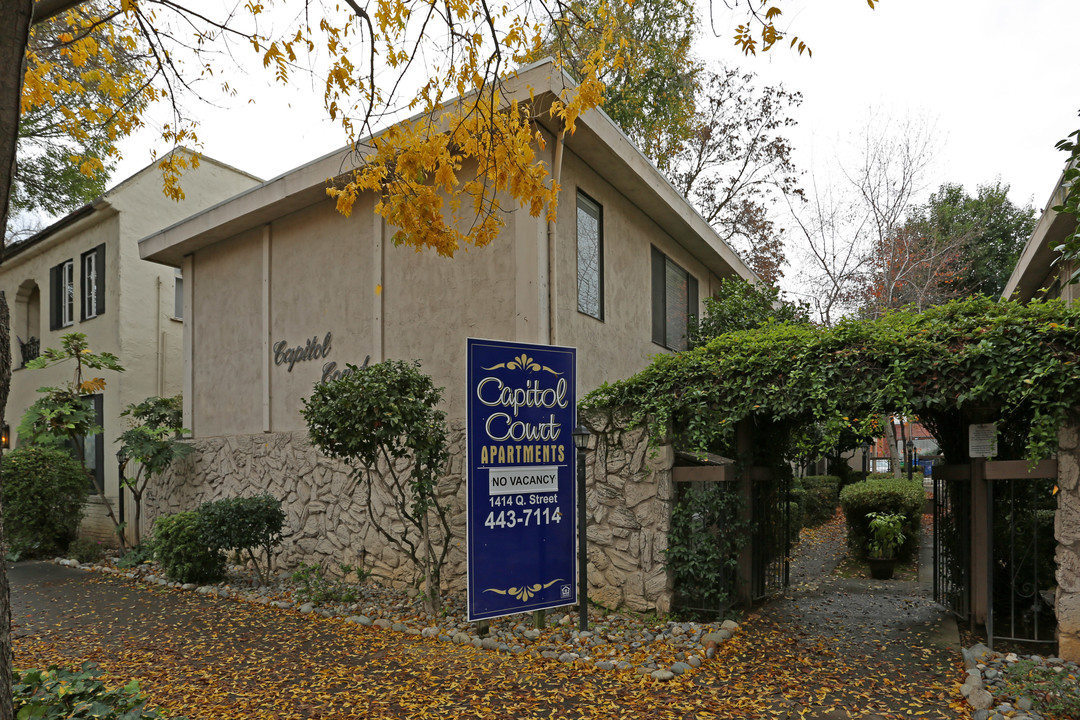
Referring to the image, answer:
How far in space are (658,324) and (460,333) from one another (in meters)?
3.91

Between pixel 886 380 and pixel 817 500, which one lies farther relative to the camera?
pixel 817 500

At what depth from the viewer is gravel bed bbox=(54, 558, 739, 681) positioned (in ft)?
19.3

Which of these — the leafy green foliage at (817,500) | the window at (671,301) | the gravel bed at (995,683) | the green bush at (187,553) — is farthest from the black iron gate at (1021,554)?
the green bush at (187,553)

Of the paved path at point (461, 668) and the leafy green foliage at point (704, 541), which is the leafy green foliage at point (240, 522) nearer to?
the paved path at point (461, 668)

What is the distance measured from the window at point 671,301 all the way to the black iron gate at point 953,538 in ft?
15.3

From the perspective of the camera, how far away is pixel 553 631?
6.70 metres

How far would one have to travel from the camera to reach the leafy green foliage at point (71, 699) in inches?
144

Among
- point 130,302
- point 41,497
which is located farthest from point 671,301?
point 41,497

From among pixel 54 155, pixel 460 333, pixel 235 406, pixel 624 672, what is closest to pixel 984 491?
pixel 624 672

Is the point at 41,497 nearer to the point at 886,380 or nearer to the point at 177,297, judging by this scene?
the point at 177,297

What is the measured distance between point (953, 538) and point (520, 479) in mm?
4394

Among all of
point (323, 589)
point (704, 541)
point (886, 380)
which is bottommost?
point (323, 589)

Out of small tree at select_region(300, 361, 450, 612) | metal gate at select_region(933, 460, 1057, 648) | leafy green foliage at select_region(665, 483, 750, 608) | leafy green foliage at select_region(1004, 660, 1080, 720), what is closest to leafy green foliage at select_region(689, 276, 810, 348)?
metal gate at select_region(933, 460, 1057, 648)

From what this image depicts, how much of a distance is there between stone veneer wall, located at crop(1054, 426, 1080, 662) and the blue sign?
12.7ft
